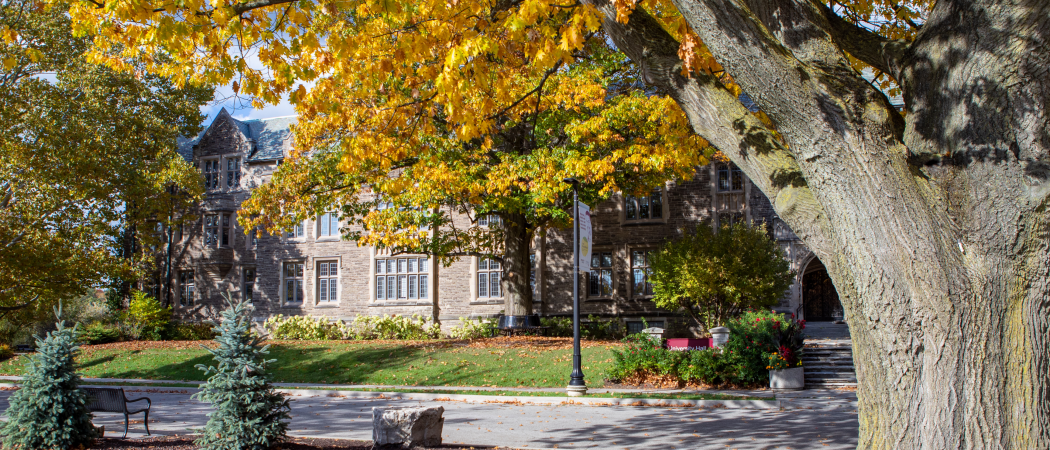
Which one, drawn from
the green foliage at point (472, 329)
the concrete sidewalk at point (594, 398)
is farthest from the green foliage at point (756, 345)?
the green foliage at point (472, 329)

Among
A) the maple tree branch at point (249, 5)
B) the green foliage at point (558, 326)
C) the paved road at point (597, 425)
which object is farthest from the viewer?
the green foliage at point (558, 326)

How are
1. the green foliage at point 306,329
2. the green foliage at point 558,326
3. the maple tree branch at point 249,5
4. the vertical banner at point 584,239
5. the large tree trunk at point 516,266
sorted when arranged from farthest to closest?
the green foliage at point 306,329 < the green foliage at point 558,326 < the large tree trunk at point 516,266 < the vertical banner at point 584,239 < the maple tree branch at point 249,5

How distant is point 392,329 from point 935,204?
941 inches

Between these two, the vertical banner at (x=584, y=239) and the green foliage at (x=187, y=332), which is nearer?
the vertical banner at (x=584, y=239)

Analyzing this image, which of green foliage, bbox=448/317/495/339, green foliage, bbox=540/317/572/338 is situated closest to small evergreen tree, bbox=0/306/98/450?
green foliage, bbox=448/317/495/339

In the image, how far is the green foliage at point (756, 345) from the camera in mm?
13875

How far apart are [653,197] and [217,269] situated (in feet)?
63.6

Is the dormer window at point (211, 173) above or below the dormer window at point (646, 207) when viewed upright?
above

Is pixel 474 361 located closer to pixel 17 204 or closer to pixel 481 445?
pixel 481 445

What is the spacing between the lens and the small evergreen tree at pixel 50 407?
7.16 metres

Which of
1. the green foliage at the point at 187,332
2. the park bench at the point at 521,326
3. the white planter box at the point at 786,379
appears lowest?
the white planter box at the point at 786,379

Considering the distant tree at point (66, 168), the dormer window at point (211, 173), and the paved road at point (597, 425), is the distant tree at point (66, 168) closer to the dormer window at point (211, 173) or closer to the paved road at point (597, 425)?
the dormer window at point (211, 173)

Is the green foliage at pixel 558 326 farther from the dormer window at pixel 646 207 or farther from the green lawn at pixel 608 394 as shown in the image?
the green lawn at pixel 608 394

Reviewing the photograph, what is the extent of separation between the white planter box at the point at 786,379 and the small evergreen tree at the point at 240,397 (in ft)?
32.7
